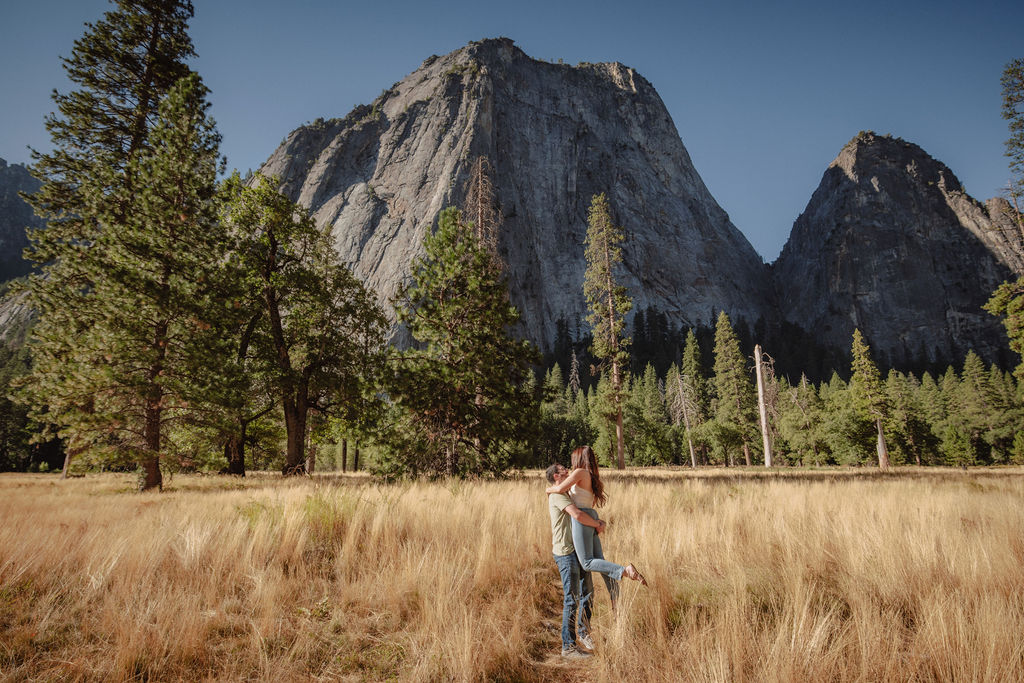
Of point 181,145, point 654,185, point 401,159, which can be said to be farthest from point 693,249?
point 181,145

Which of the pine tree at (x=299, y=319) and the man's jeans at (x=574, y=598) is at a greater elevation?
the pine tree at (x=299, y=319)

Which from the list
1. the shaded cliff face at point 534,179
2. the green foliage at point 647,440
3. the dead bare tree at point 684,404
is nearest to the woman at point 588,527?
the green foliage at point 647,440

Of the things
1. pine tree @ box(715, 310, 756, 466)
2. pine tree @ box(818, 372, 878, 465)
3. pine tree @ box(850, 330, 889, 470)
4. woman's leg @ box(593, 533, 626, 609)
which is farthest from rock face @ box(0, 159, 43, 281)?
pine tree @ box(818, 372, 878, 465)

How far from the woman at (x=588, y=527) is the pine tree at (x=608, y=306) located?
18744 mm

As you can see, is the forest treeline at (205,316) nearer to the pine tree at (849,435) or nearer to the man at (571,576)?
the man at (571,576)

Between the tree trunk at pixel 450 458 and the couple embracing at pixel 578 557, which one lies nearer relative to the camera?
the couple embracing at pixel 578 557

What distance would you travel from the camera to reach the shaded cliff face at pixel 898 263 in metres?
112

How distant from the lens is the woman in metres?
3.08

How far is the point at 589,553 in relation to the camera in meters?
3.19

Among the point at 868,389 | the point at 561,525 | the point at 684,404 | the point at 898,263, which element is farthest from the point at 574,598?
the point at 898,263

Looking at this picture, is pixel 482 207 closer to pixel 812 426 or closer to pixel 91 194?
pixel 91 194

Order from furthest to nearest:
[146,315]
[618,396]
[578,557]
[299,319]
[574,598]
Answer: [618,396], [299,319], [146,315], [578,557], [574,598]

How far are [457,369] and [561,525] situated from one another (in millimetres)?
9077

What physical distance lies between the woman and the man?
0.21ft
